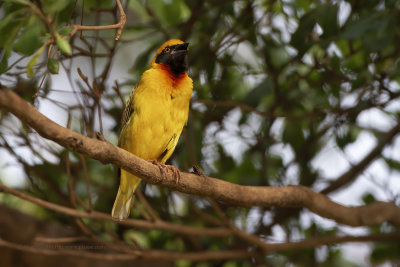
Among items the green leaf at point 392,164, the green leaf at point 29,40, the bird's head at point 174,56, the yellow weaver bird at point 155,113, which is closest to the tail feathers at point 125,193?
the yellow weaver bird at point 155,113

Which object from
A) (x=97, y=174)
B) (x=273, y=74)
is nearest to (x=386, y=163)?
(x=273, y=74)

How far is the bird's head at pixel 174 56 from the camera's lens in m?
3.20

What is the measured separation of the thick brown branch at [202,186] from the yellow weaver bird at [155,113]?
0.71m

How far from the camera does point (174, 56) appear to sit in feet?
10.6

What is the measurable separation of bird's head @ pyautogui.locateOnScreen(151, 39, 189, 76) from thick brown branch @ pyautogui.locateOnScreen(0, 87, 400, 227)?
1.03 meters

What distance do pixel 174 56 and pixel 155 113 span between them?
414mm

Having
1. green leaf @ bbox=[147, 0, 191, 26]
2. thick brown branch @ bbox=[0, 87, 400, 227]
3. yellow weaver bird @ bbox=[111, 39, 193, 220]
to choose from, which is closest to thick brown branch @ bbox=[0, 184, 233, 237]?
yellow weaver bird @ bbox=[111, 39, 193, 220]

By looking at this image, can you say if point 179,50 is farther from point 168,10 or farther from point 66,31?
point 66,31

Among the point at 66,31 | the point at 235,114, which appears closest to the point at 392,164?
the point at 235,114

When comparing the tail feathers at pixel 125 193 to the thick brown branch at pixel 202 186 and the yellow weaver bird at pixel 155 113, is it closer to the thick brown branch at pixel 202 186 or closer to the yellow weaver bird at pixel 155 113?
the yellow weaver bird at pixel 155 113

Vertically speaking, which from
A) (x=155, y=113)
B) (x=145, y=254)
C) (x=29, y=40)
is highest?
(x=155, y=113)

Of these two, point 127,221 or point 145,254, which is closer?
point 127,221

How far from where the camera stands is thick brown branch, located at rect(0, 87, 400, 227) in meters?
1.64

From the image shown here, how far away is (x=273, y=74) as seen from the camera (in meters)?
3.27
